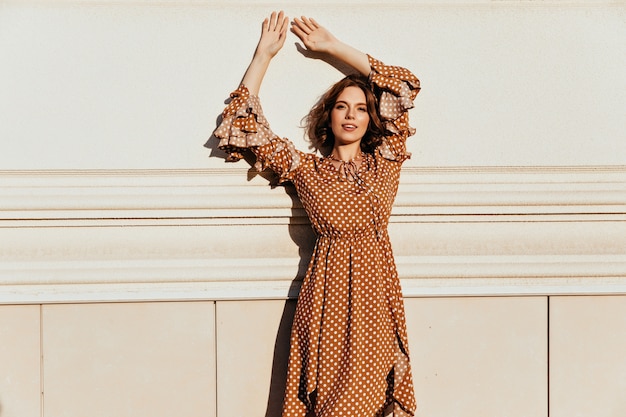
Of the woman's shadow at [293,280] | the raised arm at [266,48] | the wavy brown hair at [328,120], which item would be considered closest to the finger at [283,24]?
the raised arm at [266,48]

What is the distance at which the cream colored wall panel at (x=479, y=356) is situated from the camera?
9.31ft

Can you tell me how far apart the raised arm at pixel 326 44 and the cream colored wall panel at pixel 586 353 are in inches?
44.7

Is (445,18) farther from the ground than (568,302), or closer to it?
farther from the ground

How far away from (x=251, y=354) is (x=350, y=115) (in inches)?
36.9

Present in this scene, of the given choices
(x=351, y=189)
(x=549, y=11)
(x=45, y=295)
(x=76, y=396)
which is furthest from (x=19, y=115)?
(x=549, y=11)

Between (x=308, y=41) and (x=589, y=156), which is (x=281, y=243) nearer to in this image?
(x=308, y=41)

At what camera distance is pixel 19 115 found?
274 centimetres

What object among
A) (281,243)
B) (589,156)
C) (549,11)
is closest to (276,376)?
(281,243)

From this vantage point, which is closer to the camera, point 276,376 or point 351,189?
point 351,189

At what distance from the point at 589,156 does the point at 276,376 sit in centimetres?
142

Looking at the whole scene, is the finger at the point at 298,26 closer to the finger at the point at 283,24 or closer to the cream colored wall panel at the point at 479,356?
the finger at the point at 283,24

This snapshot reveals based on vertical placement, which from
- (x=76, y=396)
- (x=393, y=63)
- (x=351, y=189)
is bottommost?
(x=76, y=396)

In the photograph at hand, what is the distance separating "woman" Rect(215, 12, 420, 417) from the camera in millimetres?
2574

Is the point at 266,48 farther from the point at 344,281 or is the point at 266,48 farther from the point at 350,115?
the point at 344,281
